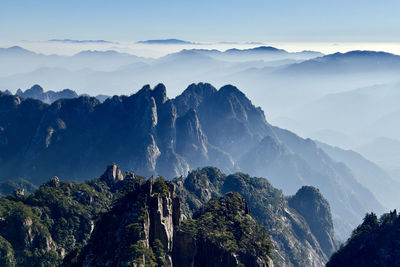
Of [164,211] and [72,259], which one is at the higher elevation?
[164,211]

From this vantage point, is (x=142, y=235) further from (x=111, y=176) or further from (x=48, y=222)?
(x=111, y=176)

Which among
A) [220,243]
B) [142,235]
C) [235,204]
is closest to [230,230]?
[220,243]

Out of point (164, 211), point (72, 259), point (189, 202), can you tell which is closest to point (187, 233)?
point (164, 211)

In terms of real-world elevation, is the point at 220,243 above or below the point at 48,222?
above

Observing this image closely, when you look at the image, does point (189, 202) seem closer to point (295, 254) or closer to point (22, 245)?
point (295, 254)

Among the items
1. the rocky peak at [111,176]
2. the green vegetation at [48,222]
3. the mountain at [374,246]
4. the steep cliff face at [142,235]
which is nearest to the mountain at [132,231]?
the steep cliff face at [142,235]

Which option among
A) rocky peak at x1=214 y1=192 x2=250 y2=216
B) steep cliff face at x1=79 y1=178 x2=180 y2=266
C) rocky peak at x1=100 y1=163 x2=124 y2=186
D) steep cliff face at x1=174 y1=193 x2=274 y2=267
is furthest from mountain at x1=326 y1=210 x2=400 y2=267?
rocky peak at x1=100 y1=163 x2=124 y2=186

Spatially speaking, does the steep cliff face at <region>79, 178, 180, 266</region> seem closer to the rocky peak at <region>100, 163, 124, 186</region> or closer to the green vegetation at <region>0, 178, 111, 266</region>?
the green vegetation at <region>0, 178, 111, 266</region>

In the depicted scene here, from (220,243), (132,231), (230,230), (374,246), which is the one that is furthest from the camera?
(374,246)

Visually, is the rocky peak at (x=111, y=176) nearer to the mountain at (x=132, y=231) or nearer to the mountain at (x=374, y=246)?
the mountain at (x=132, y=231)
